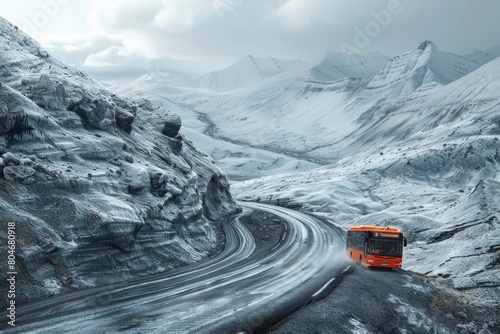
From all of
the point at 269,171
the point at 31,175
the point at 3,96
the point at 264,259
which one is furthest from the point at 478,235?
the point at 269,171

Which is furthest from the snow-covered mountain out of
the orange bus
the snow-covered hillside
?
the snow-covered hillside

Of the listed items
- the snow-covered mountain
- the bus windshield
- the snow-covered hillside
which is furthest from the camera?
the snow-covered mountain

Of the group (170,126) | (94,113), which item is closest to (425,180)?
(170,126)

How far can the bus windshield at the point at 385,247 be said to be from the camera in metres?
24.8

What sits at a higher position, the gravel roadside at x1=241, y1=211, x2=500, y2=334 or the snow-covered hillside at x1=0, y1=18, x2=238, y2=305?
the snow-covered hillside at x1=0, y1=18, x2=238, y2=305

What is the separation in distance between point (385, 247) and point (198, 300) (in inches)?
564

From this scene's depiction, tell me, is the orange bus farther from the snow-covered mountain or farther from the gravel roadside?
the snow-covered mountain

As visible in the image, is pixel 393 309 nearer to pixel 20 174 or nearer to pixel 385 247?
pixel 385 247

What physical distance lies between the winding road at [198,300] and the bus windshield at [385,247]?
2.26 metres

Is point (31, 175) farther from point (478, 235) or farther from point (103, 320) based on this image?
point (478, 235)

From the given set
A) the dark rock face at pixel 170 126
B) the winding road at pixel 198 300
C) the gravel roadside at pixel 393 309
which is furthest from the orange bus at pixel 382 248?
the dark rock face at pixel 170 126

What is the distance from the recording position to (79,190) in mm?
21109

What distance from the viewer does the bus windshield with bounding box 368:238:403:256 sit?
24.8 m

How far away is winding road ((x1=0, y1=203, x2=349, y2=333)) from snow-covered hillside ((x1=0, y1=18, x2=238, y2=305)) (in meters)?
1.69
